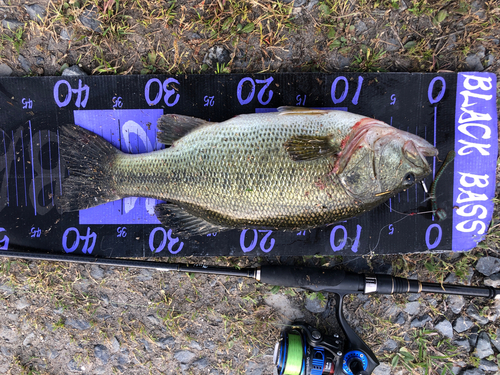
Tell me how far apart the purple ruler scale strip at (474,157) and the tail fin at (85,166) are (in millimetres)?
2958

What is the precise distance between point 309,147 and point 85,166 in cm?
183

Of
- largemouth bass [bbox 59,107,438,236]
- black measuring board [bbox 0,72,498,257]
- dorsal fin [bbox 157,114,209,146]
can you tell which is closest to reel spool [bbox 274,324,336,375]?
black measuring board [bbox 0,72,498,257]

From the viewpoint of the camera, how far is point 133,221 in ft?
8.57

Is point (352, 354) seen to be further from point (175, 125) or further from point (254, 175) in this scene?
point (175, 125)

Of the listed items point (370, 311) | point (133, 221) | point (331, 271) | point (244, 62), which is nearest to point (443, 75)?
point (244, 62)

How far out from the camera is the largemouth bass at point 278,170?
1.95 m

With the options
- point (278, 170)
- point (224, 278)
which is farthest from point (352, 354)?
point (278, 170)

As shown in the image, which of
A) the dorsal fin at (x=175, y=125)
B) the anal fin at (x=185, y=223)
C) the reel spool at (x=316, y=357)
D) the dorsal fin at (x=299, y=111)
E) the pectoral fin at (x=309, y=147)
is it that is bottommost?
the reel spool at (x=316, y=357)

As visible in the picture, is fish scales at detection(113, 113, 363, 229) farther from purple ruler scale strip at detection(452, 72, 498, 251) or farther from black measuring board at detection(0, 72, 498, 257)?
purple ruler scale strip at detection(452, 72, 498, 251)

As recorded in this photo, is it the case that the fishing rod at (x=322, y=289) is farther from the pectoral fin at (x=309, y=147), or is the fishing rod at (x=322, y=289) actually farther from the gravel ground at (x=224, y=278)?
the pectoral fin at (x=309, y=147)

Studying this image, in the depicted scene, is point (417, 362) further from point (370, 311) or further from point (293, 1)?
point (293, 1)

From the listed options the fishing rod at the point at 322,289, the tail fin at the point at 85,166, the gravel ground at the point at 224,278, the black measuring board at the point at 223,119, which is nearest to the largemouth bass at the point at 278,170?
the tail fin at the point at 85,166

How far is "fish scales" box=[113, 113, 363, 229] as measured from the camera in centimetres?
198

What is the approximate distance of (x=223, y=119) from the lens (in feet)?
8.36
